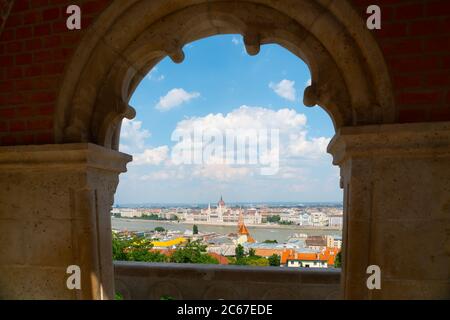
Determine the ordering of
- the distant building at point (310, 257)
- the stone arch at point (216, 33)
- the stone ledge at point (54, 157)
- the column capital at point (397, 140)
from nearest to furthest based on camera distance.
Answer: the column capital at point (397, 140)
the stone arch at point (216, 33)
the stone ledge at point (54, 157)
the distant building at point (310, 257)

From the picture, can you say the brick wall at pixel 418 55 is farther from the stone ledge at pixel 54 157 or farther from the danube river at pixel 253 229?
the danube river at pixel 253 229

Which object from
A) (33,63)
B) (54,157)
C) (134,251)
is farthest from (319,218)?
(33,63)

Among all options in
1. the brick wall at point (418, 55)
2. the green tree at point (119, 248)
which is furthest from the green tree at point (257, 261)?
the brick wall at point (418, 55)

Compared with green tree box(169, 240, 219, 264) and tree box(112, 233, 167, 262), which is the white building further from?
tree box(112, 233, 167, 262)

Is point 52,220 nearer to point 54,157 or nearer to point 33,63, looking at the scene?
point 54,157
